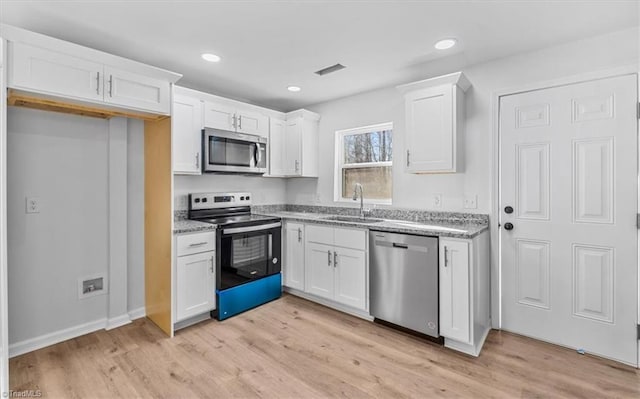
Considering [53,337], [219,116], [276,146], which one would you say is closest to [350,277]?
[276,146]

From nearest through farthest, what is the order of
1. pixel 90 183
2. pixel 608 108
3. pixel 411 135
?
pixel 608 108 < pixel 90 183 < pixel 411 135

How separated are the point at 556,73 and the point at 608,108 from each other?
0.45 metres

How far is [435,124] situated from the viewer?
9.15ft

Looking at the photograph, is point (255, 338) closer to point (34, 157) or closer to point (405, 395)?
point (405, 395)

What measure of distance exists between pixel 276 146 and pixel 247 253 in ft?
4.70

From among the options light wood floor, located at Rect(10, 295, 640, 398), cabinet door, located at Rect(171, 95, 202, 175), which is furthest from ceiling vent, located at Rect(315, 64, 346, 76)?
light wood floor, located at Rect(10, 295, 640, 398)

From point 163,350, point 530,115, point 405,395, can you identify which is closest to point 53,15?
point 163,350

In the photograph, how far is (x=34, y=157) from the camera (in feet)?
7.81

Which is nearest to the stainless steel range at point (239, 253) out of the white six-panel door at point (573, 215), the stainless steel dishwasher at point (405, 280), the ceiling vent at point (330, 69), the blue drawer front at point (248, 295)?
the blue drawer front at point (248, 295)

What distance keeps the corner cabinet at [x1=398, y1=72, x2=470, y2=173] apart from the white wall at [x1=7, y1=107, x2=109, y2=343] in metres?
2.77

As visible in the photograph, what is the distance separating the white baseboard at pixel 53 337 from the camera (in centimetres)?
229

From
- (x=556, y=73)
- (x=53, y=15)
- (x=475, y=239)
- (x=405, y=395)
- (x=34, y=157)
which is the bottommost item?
(x=405, y=395)

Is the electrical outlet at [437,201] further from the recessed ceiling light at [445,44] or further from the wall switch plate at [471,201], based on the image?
the recessed ceiling light at [445,44]

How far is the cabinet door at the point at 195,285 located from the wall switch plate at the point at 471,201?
240cm
